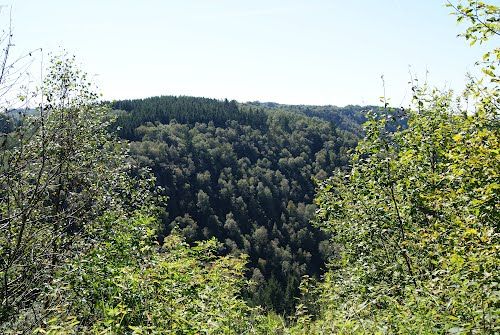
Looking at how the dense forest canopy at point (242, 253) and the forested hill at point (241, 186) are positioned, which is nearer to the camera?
the dense forest canopy at point (242, 253)

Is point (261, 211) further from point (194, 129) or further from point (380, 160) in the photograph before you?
point (380, 160)

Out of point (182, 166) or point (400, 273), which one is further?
point (182, 166)

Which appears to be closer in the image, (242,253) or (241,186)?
(242,253)

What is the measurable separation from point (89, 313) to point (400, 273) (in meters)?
6.75

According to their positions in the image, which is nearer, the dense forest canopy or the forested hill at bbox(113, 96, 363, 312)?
the dense forest canopy

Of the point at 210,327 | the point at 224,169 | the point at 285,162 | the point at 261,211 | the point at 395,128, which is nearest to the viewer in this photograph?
the point at 210,327

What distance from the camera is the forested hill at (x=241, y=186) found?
13288 cm

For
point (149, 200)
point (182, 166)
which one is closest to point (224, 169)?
point (182, 166)

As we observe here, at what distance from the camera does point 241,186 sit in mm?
154250

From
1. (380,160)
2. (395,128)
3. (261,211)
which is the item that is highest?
(395,128)

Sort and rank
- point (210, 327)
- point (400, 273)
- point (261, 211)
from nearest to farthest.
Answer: point (210, 327)
point (400, 273)
point (261, 211)

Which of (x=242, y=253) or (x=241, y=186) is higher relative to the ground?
(x=242, y=253)

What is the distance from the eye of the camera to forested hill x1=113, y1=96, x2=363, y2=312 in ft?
436

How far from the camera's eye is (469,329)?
4.78 meters
